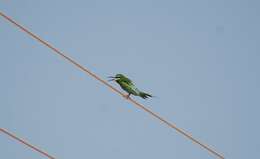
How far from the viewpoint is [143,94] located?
14.0 m

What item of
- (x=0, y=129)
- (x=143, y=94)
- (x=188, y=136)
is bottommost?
(x=0, y=129)

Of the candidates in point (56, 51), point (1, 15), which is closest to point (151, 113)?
point (56, 51)

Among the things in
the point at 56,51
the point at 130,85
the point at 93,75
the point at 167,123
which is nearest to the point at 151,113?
the point at 167,123

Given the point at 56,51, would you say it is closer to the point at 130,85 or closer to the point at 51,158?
the point at 51,158

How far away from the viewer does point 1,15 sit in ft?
34.6

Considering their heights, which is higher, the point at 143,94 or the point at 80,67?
the point at 143,94

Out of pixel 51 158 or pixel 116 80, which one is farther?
pixel 116 80

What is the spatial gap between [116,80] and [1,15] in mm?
4583

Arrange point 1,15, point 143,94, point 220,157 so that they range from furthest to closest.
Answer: point 143,94 < point 220,157 < point 1,15

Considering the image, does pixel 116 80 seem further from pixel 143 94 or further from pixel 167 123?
pixel 167 123

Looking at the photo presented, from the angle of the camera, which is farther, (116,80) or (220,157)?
(116,80)

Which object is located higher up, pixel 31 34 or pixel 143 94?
pixel 143 94

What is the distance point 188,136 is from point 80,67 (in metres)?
1.89

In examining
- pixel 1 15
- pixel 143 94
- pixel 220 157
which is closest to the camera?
pixel 1 15
